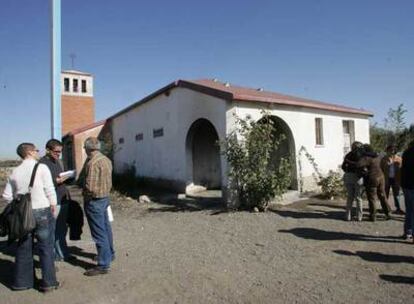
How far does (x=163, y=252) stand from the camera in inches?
279

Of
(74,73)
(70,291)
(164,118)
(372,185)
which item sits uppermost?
(74,73)

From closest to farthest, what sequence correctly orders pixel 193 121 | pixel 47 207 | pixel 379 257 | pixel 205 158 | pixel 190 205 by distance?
pixel 47 207
pixel 379 257
pixel 190 205
pixel 193 121
pixel 205 158

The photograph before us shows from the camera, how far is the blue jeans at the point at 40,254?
17.2ft

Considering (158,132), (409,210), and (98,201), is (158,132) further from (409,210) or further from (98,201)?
(409,210)

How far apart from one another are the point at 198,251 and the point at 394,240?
356cm

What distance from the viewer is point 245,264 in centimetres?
620

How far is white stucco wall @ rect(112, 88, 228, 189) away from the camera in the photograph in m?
13.0

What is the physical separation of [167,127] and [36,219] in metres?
10.6

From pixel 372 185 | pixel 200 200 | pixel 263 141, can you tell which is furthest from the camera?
pixel 200 200

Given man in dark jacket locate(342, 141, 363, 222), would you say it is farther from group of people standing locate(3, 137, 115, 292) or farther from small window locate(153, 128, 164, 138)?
small window locate(153, 128, 164, 138)

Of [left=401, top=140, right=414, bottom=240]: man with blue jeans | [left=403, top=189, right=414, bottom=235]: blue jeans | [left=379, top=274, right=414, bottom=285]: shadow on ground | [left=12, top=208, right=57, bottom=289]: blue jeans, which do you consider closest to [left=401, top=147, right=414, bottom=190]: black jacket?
[left=401, top=140, right=414, bottom=240]: man with blue jeans

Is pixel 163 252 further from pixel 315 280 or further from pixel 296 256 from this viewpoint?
pixel 315 280

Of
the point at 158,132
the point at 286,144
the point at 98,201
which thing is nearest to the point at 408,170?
the point at 98,201

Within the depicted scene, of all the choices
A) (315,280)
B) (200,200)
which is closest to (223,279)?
(315,280)
